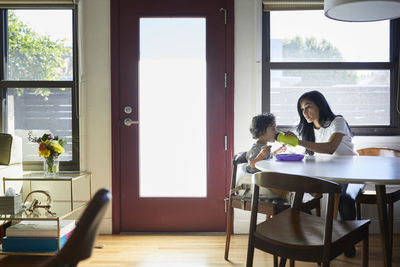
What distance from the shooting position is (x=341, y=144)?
8.61 feet

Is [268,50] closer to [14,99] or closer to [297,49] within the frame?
→ [297,49]

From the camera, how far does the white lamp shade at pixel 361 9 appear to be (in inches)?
79.8

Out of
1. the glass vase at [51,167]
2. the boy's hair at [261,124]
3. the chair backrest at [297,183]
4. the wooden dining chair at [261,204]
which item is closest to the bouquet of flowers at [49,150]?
the glass vase at [51,167]

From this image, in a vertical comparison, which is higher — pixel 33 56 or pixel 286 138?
pixel 33 56

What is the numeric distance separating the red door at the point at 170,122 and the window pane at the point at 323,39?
1.76 ft

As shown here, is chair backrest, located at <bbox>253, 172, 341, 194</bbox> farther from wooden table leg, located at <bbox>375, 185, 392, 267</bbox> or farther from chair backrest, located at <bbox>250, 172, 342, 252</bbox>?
wooden table leg, located at <bbox>375, 185, 392, 267</bbox>

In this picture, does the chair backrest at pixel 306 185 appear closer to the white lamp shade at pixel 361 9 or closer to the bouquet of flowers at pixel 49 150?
the white lamp shade at pixel 361 9

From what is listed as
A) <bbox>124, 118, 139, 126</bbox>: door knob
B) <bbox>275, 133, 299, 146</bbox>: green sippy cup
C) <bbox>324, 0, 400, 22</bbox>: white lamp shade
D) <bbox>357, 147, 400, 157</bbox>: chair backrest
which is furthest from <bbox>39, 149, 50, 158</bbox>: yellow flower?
<bbox>357, 147, 400, 157</bbox>: chair backrest

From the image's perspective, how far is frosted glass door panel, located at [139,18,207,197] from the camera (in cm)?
329

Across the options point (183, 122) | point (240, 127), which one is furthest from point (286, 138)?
point (183, 122)

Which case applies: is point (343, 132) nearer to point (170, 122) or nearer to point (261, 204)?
point (261, 204)

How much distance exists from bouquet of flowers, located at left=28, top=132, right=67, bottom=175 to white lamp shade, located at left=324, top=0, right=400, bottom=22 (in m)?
2.12

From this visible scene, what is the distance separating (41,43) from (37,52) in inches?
3.4

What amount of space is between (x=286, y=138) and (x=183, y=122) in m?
1.17
